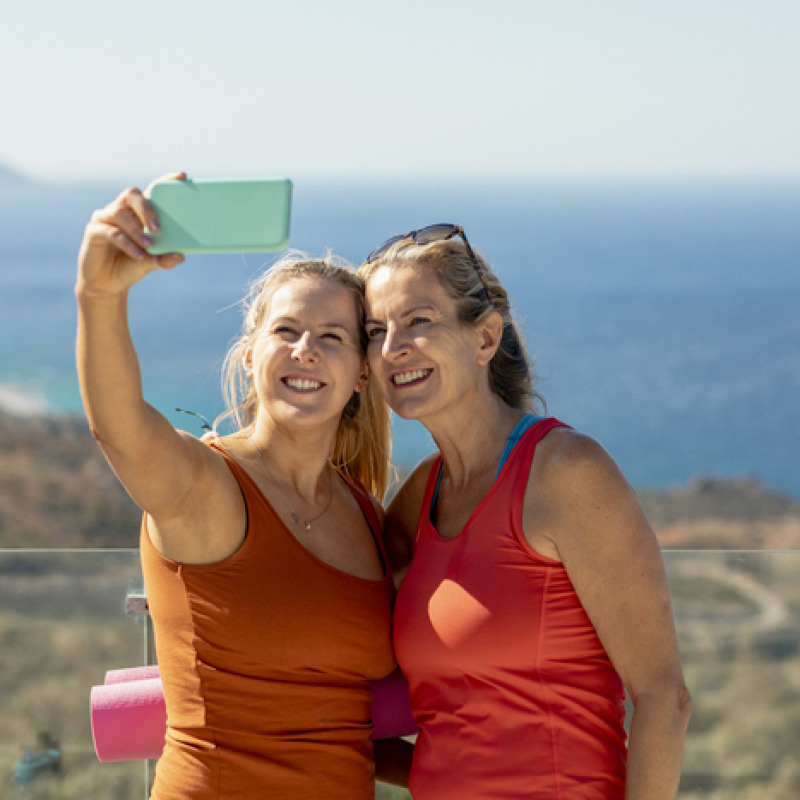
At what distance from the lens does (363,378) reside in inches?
102

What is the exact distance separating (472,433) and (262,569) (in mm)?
575

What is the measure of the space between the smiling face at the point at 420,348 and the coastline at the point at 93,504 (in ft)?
75.2

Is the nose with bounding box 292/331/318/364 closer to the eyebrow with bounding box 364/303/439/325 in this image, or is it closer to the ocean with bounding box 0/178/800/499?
the eyebrow with bounding box 364/303/439/325

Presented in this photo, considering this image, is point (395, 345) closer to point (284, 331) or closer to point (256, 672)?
point (284, 331)

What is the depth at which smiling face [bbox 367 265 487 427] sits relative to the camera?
7.79 feet

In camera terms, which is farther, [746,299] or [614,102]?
[614,102]

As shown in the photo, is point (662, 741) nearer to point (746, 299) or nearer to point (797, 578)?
point (797, 578)

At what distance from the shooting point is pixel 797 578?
3029 millimetres

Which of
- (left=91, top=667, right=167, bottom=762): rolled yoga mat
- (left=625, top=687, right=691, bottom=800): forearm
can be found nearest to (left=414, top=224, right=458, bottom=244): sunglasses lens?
(left=625, top=687, right=691, bottom=800): forearm

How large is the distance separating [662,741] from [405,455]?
27.5 meters

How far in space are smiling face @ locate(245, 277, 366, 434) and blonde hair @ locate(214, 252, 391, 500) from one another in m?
0.03

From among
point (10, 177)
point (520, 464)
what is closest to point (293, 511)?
point (520, 464)

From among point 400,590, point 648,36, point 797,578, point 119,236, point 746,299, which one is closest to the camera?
point 119,236

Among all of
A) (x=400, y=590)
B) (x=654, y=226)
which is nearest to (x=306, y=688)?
(x=400, y=590)
